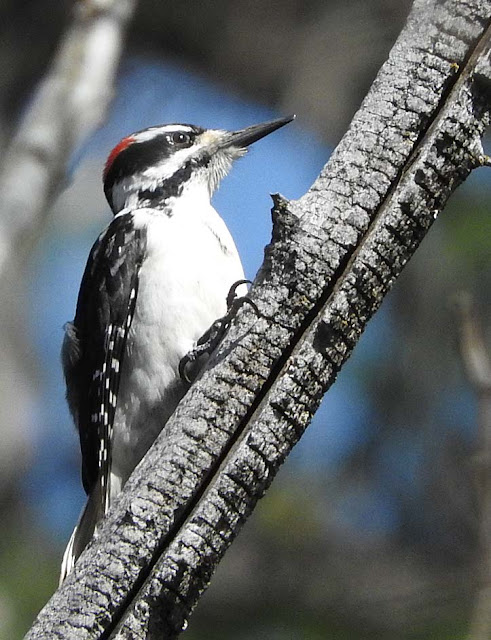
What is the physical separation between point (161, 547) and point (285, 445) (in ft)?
1.34

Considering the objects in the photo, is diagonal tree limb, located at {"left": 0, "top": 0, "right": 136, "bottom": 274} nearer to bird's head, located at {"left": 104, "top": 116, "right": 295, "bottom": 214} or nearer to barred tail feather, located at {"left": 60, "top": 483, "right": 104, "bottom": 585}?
bird's head, located at {"left": 104, "top": 116, "right": 295, "bottom": 214}

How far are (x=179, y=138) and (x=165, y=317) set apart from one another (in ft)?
4.13

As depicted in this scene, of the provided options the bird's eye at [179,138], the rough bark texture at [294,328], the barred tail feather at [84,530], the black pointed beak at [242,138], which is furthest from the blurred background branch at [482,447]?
the bird's eye at [179,138]

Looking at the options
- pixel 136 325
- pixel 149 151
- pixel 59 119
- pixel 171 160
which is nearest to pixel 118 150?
pixel 149 151

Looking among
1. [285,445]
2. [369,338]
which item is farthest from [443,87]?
[369,338]

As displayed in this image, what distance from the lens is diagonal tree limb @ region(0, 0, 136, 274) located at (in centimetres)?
323

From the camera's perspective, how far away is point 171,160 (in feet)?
18.2

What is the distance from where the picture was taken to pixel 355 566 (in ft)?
28.1

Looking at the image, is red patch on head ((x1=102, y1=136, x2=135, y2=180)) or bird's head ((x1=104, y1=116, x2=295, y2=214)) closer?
bird's head ((x1=104, y1=116, x2=295, y2=214))

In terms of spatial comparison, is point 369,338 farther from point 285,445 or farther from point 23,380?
point 285,445

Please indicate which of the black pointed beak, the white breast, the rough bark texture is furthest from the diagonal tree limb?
the black pointed beak

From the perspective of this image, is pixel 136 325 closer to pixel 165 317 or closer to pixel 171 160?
pixel 165 317

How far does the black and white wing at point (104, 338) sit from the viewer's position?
4.84 meters

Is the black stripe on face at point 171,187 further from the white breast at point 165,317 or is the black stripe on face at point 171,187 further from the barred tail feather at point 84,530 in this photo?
the barred tail feather at point 84,530
